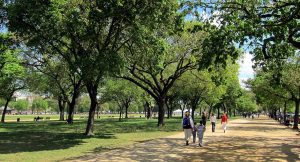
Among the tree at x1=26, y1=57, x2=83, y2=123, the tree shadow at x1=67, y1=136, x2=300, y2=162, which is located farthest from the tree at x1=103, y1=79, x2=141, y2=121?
the tree shadow at x1=67, y1=136, x2=300, y2=162

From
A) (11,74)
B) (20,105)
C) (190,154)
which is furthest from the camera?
(20,105)

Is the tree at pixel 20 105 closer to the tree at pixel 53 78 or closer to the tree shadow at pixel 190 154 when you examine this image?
the tree at pixel 53 78

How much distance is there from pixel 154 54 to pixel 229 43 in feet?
38.2

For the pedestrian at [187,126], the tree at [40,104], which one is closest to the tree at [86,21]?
the pedestrian at [187,126]

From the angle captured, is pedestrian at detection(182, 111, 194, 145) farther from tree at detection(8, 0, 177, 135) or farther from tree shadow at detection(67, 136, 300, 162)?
tree at detection(8, 0, 177, 135)

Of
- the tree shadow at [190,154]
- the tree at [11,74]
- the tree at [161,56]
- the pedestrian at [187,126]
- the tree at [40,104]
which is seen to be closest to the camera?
the tree shadow at [190,154]

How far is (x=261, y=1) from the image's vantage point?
47.3 feet

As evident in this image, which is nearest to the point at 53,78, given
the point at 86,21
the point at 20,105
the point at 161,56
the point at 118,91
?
the point at 118,91

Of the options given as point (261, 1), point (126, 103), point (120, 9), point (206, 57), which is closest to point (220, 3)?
point (261, 1)

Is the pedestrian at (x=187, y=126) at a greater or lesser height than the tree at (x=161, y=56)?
lesser

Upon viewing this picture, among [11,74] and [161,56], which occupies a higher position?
[161,56]

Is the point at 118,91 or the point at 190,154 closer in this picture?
the point at 190,154

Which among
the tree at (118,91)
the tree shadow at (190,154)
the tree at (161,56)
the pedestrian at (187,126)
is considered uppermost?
the tree at (161,56)

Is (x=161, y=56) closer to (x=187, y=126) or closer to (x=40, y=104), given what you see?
(x=187, y=126)
